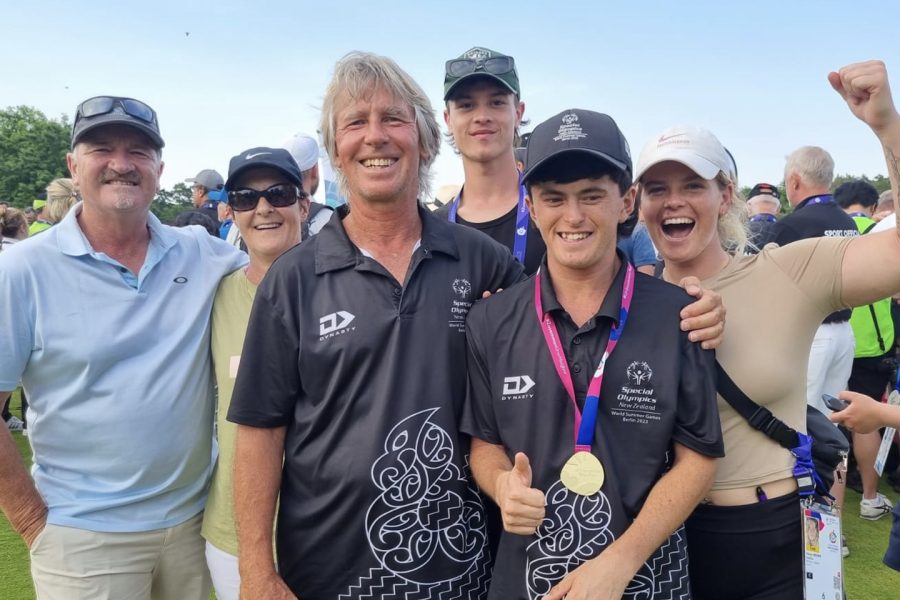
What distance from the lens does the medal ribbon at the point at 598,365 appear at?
6.16 ft

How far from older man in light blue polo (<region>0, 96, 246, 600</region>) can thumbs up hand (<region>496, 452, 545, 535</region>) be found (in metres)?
1.71

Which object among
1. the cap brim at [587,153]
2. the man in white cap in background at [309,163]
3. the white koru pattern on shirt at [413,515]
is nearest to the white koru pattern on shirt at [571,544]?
the white koru pattern on shirt at [413,515]

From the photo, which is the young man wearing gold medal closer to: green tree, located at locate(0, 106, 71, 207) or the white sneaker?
the white sneaker

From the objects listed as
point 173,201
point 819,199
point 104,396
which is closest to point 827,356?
point 819,199

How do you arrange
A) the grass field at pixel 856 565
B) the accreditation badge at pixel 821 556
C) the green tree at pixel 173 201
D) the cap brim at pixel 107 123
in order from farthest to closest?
the green tree at pixel 173 201 < the grass field at pixel 856 565 < the cap brim at pixel 107 123 < the accreditation badge at pixel 821 556

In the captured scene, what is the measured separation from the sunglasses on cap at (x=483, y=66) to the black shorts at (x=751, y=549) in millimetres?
2404

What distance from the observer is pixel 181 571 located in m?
2.86

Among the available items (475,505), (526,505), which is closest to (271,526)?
(475,505)

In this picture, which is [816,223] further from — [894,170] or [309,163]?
[309,163]

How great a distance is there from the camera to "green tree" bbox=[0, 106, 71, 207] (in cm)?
4569

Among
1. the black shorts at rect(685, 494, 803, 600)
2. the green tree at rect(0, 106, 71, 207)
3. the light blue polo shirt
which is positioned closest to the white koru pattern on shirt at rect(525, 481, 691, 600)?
the black shorts at rect(685, 494, 803, 600)

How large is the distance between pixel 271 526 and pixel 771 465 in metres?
1.84

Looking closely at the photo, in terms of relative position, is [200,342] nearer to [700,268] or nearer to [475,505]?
[475,505]

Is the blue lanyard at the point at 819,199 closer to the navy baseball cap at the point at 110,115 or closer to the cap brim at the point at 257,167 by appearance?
the cap brim at the point at 257,167
